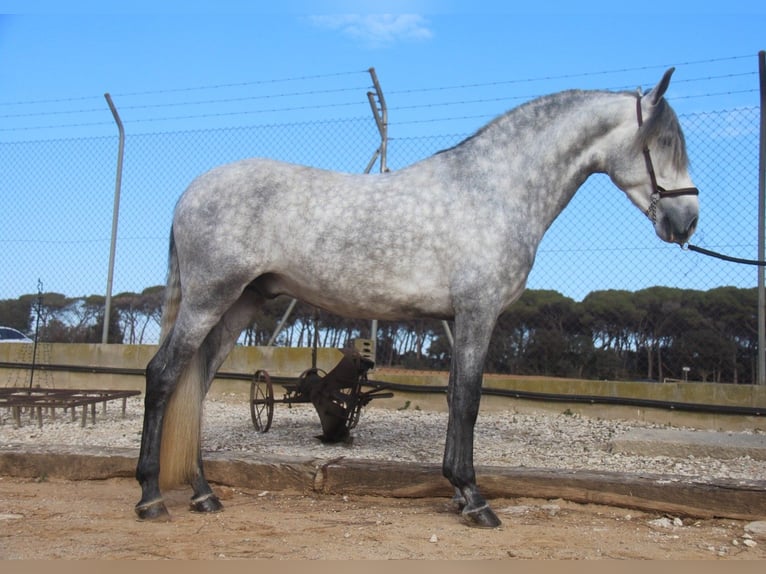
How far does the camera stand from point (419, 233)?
3.28 metres

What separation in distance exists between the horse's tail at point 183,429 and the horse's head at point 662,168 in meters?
2.47

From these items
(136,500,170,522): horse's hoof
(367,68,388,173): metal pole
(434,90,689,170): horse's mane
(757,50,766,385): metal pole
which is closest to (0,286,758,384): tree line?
(757,50,766,385): metal pole

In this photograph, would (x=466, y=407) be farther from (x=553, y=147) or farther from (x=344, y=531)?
(x=553, y=147)

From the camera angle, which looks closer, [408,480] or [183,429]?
[183,429]

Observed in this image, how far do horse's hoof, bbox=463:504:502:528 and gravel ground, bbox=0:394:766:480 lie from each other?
115cm

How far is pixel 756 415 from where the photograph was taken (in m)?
6.14

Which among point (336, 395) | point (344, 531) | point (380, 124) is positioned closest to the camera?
point (344, 531)

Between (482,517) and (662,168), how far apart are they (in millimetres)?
1906

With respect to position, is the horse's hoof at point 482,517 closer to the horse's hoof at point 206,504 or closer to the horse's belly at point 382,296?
the horse's belly at point 382,296

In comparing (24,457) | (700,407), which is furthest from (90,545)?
(700,407)

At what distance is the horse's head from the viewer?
3.30 meters

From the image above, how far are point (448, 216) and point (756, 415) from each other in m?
4.46

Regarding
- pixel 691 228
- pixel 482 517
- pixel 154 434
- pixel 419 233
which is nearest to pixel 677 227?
pixel 691 228

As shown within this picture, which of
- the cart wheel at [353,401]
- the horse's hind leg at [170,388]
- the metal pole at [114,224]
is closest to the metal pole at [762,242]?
the cart wheel at [353,401]
